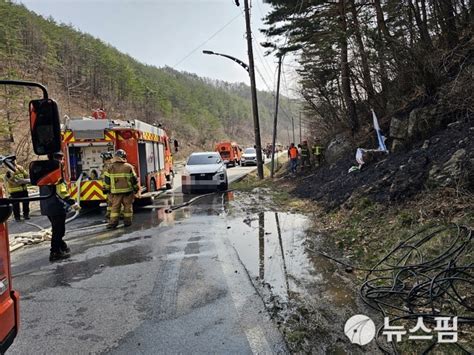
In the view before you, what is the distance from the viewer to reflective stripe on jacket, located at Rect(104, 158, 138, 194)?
884 cm

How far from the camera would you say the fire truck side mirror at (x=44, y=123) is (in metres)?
2.57

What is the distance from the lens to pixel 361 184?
8.87 m

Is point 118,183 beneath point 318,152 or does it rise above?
beneath

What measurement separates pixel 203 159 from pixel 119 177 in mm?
7689

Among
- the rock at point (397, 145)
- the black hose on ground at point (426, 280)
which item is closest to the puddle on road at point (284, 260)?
the black hose on ground at point (426, 280)

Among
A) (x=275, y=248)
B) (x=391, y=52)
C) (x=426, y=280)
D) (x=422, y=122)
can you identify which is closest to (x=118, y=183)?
(x=275, y=248)

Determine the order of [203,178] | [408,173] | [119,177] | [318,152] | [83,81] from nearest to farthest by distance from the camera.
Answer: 1. [408,173]
2. [119,177]
3. [203,178]
4. [318,152]
5. [83,81]

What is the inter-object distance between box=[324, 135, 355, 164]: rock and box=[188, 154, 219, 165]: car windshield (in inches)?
191

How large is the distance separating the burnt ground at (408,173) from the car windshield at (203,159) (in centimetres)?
685

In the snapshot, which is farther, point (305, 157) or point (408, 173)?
point (305, 157)

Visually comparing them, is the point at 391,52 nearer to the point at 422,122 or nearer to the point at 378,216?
the point at 422,122

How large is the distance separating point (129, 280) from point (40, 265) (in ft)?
6.38

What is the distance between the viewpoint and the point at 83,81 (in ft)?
221

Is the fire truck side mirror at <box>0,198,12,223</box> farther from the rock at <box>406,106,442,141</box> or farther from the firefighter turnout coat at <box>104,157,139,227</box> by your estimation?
the rock at <box>406,106,442,141</box>
